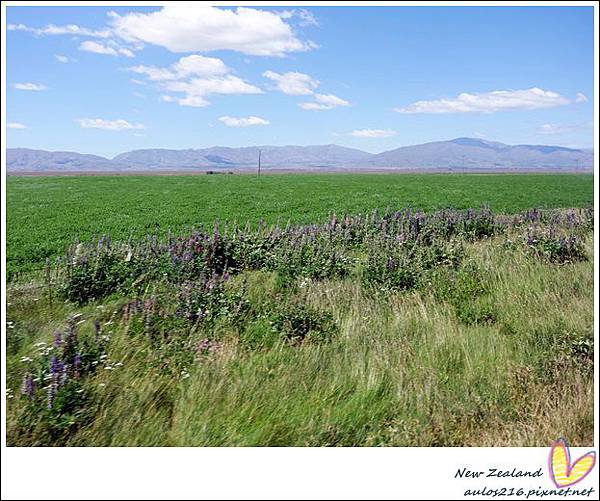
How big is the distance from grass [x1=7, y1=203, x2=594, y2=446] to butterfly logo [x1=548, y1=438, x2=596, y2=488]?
165mm

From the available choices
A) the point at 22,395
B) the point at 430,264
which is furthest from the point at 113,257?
the point at 430,264

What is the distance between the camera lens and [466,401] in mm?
3471

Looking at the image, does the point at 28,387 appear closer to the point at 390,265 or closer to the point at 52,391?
the point at 52,391

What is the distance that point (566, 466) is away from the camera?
2.86m

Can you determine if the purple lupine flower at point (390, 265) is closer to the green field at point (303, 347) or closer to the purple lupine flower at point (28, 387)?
the green field at point (303, 347)

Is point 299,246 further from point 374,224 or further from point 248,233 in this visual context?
point 374,224

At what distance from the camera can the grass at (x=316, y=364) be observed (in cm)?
319

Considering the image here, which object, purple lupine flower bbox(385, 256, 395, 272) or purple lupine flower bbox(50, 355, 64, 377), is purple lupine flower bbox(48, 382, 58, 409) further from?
purple lupine flower bbox(385, 256, 395, 272)

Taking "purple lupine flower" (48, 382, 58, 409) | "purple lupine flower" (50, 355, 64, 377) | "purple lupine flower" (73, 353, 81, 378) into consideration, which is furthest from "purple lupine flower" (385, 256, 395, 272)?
"purple lupine flower" (48, 382, 58, 409)

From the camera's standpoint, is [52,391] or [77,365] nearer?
[52,391]

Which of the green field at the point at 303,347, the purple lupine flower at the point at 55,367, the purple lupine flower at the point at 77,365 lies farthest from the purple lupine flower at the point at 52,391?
the purple lupine flower at the point at 77,365

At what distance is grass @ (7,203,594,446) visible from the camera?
3.19m

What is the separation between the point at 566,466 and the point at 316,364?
6.11ft

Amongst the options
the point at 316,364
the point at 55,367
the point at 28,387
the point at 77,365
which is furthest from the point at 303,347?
the point at 28,387
